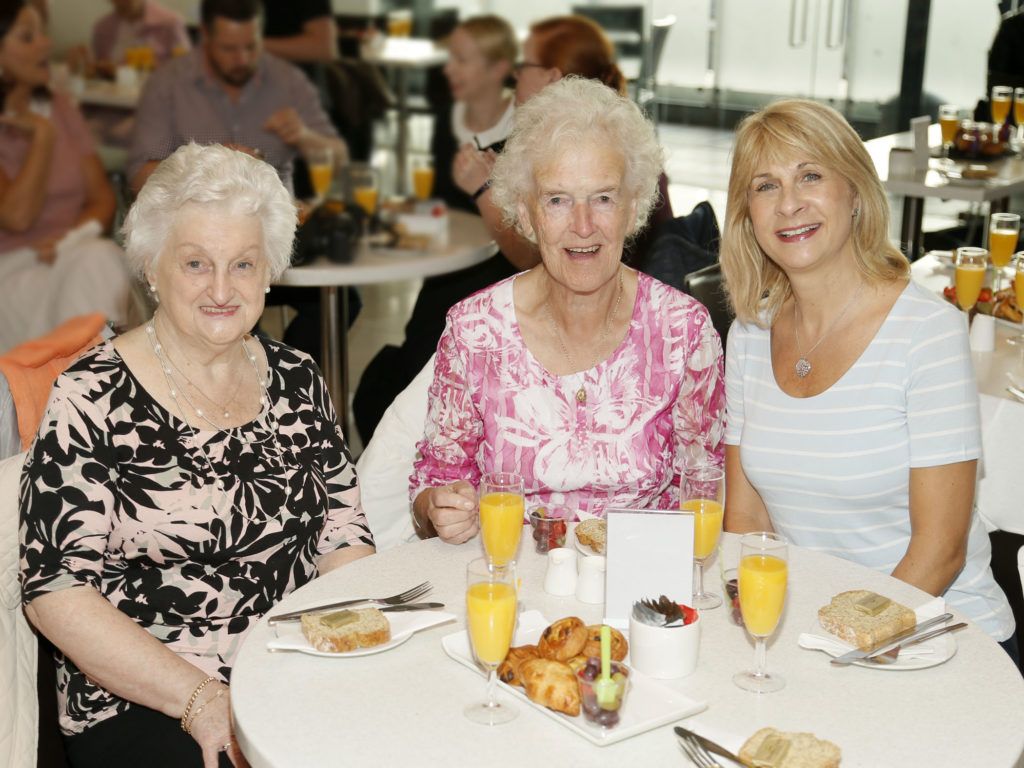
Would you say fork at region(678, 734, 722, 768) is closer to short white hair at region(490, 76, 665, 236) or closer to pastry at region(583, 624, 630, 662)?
pastry at region(583, 624, 630, 662)

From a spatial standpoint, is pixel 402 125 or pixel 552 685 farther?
pixel 402 125

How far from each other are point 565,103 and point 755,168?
1.24 feet

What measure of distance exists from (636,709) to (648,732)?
0.12ft

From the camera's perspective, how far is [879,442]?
2.18 m

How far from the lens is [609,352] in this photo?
2.42 m

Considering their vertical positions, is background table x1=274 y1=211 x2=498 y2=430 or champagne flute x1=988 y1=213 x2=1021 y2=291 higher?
champagne flute x1=988 y1=213 x2=1021 y2=291

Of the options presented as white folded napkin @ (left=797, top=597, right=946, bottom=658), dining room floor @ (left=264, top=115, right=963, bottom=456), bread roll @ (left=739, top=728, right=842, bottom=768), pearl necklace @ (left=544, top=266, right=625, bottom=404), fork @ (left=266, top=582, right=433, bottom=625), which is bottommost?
dining room floor @ (left=264, top=115, right=963, bottom=456)

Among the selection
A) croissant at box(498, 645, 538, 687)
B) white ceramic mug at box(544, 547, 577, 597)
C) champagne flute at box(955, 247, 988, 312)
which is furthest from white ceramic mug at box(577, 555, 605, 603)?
champagne flute at box(955, 247, 988, 312)

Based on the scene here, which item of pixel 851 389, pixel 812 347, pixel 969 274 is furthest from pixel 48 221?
pixel 851 389

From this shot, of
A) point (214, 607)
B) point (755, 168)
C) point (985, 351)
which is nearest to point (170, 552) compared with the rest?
point (214, 607)

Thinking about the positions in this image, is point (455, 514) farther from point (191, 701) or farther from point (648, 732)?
point (648, 732)

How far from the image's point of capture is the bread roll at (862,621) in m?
1.67

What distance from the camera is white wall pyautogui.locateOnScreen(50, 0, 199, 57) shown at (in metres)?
5.71

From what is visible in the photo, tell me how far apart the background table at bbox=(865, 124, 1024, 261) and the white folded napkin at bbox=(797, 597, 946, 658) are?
3.96 metres
